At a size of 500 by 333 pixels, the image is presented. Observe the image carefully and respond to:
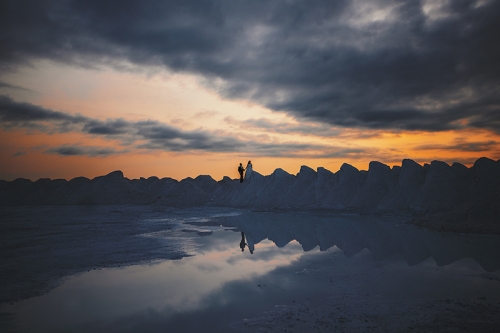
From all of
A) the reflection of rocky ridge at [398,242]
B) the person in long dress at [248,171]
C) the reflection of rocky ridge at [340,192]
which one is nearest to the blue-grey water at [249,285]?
the reflection of rocky ridge at [398,242]

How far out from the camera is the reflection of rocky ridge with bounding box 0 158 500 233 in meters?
16.8

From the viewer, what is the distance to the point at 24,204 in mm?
45812

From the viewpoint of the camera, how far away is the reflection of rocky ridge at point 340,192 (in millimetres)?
16844

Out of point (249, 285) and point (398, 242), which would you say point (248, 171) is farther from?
point (249, 285)

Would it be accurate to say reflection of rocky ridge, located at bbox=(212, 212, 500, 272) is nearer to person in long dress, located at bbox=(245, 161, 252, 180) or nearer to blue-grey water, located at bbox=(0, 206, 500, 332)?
blue-grey water, located at bbox=(0, 206, 500, 332)

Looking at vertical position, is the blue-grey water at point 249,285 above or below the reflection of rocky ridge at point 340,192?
below

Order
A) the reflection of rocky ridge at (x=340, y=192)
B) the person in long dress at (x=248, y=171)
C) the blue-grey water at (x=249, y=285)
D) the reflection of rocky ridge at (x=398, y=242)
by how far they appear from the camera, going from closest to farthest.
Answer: the blue-grey water at (x=249, y=285)
the reflection of rocky ridge at (x=398, y=242)
the reflection of rocky ridge at (x=340, y=192)
the person in long dress at (x=248, y=171)

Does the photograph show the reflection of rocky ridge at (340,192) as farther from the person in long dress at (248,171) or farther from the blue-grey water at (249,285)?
the blue-grey water at (249,285)

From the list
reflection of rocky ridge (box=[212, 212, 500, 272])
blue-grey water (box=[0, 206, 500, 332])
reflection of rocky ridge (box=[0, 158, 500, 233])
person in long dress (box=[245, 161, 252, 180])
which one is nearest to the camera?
blue-grey water (box=[0, 206, 500, 332])

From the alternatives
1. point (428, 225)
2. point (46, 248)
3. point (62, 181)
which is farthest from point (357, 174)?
point (62, 181)

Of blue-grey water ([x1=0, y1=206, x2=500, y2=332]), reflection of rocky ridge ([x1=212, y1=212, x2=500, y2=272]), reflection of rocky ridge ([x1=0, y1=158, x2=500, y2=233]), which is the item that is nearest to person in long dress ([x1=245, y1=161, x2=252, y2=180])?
reflection of rocky ridge ([x1=0, y1=158, x2=500, y2=233])

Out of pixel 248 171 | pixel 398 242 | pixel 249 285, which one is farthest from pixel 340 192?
pixel 249 285

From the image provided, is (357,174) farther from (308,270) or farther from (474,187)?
(308,270)

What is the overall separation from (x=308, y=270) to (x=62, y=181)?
2069 inches
